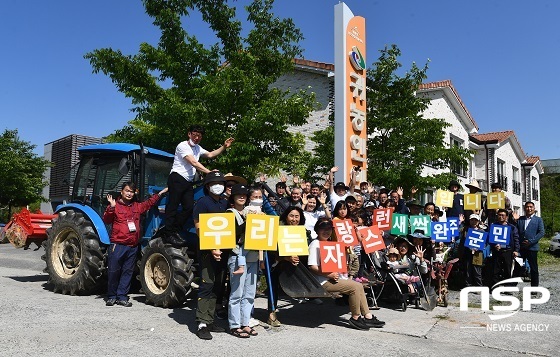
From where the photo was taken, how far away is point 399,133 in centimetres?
1455

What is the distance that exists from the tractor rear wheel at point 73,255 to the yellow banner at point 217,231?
2.93m

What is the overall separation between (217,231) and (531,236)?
6889mm

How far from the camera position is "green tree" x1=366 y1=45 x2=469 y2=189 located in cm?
1431

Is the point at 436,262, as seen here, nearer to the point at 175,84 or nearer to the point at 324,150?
the point at 324,150

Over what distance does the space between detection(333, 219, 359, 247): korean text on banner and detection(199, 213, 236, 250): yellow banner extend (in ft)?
5.66

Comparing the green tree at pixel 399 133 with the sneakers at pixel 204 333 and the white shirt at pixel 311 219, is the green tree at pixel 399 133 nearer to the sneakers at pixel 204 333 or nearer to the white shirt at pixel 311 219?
the white shirt at pixel 311 219

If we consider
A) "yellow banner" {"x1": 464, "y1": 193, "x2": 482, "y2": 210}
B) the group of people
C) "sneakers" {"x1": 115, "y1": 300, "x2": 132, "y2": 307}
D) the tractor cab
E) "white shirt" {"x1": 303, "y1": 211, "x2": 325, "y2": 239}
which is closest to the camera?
the group of people

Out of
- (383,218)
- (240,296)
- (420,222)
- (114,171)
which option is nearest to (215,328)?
(240,296)

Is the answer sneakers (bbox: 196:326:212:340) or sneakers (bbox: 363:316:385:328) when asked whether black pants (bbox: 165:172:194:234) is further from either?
sneakers (bbox: 363:316:385:328)

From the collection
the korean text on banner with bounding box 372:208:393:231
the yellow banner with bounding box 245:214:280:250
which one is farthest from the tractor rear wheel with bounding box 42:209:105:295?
the korean text on banner with bounding box 372:208:393:231

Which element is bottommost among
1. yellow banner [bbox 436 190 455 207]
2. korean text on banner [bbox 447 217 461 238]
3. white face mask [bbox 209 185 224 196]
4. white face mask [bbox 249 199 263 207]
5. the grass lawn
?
the grass lawn

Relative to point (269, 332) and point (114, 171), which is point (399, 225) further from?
point (114, 171)

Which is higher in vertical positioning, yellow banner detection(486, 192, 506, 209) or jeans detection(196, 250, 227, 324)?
yellow banner detection(486, 192, 506, 209)

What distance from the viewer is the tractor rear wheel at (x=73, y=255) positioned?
7492 mm
